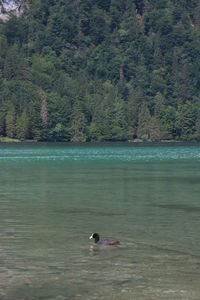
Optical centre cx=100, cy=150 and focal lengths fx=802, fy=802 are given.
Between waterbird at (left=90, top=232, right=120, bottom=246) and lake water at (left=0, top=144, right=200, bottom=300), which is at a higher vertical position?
waterbird at (left=90, top=232, right=120, bottom=246)

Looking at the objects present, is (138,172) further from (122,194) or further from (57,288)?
(57,288)

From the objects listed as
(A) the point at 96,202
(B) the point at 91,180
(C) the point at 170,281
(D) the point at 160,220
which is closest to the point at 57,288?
(C) the point at 170,281

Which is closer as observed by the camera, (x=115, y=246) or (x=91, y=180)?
(x=115, y=246)

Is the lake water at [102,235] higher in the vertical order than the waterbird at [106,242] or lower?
lower

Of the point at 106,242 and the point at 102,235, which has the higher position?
the point at 106,242

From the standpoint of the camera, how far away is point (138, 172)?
103 metres

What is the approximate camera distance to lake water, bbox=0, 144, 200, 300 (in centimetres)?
3042

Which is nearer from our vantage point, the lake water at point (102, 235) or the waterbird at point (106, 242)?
the lake water at point (102, 235)

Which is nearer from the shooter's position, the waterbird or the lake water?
the lake water

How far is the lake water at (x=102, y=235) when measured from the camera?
30422mm

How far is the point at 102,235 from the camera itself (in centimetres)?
4353

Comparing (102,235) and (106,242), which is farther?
(102,235)

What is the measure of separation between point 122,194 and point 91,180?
704 inches

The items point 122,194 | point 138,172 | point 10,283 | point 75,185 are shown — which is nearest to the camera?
point 10,283
